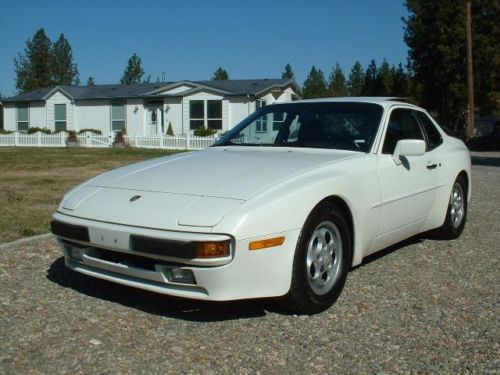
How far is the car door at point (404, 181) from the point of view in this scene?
14.8ft

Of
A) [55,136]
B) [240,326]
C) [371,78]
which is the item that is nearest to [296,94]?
[55,136]

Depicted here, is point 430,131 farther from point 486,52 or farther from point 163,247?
point 486,52

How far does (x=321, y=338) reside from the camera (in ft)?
11.1

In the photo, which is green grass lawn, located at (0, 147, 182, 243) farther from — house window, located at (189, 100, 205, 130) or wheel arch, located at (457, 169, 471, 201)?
house window, located at (189, 100, 205, 130)

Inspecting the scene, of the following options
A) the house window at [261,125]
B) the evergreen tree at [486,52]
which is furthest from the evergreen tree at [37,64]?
the house window at [261,125]

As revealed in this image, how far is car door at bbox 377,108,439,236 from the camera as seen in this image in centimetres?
452

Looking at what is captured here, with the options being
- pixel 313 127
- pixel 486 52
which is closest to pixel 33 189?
pixel 313 127

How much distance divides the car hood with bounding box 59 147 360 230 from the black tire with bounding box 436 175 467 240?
203 centimetres

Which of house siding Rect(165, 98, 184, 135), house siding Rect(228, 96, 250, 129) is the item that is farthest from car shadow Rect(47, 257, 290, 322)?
house siding Rect(165, 98, 184, 135)

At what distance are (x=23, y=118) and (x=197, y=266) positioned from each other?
35.2 m

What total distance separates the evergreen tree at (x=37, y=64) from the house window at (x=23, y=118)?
1009 inches

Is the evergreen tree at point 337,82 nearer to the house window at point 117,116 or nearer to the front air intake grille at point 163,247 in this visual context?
the house window at point 117,116

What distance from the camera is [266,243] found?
3.33 metres

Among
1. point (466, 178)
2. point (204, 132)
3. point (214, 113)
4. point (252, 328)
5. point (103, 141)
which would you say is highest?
point (214, 113)
